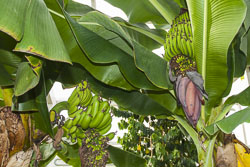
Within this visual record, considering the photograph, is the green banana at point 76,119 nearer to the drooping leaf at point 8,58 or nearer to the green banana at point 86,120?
the green banana at point 86,120

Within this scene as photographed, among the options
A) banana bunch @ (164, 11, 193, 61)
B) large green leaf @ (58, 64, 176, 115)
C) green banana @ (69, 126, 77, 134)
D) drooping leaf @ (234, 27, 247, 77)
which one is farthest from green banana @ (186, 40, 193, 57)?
green banana @ (69, 126, 77, 134)

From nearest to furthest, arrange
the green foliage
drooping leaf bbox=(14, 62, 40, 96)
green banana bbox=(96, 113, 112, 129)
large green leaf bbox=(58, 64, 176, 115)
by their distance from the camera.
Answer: drooping leaf bbox=(14, 62, 40, 96) → green banana bbox=(96, 113, 112, 129) → large green leaf bbox=(58, 64, 176, 115) → the green foliage

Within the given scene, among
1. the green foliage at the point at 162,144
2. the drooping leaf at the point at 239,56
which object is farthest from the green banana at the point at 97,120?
the green foliage at the point at 162,144

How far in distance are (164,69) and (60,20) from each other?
1.59 ft

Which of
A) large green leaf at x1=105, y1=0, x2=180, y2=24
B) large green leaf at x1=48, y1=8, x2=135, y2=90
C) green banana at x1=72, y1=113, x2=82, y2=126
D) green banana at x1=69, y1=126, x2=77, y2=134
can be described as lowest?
green banana at x1=69, y1=126, x2=77, y2=134

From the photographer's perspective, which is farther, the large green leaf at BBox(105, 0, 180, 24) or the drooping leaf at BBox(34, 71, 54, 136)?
the large green leaf at BBox(105, 0, 180, 24)

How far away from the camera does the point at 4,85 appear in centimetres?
111

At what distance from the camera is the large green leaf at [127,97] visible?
1.41 metres

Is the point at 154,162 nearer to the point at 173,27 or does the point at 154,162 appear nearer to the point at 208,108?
the point at 208,108

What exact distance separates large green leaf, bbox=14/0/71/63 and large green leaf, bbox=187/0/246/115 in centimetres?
58

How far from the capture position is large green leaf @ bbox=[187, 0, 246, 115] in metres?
1.03

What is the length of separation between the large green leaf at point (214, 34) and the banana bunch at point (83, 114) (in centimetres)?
48

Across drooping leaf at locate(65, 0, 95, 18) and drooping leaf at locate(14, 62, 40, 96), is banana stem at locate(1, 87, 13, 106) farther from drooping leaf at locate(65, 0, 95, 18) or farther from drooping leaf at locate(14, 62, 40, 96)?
drooping leaf at locate(65, 0, 95, 18)

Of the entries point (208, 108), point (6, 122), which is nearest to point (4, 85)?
point (6, 122)
